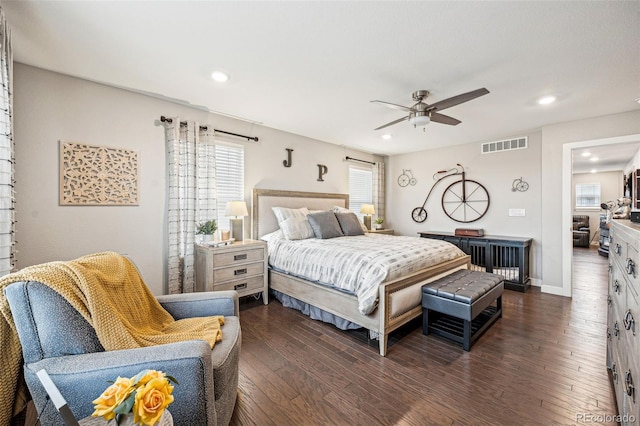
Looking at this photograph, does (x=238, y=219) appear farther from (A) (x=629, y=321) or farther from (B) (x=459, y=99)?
(A) (x=629, y=321)

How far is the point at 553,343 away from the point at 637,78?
8.76 ft

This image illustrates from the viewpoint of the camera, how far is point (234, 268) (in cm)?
327

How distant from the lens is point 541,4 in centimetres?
167

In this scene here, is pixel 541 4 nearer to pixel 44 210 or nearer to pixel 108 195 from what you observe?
pixel 108 195

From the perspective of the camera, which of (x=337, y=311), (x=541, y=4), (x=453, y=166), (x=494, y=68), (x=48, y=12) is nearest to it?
(x=541, y=4)

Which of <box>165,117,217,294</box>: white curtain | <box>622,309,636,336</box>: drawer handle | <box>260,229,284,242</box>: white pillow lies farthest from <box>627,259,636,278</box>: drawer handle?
<box>165,117,217,294</box>: white curtain

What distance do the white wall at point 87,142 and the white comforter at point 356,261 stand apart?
5.07 feet

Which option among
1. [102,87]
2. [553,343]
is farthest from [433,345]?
[102,87]

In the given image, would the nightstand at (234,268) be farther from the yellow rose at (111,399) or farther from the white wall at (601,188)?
the white wall at (601,188)

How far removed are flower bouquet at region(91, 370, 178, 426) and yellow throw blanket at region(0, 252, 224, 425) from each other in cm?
50

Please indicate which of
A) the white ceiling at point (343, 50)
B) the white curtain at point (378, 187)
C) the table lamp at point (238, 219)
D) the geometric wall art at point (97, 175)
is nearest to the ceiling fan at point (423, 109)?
the white ceiling at point (343, 50)

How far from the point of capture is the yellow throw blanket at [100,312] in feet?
3.73

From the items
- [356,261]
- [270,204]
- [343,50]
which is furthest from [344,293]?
[343,50]

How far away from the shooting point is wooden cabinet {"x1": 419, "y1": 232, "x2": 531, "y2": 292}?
4178mm
